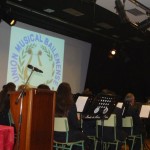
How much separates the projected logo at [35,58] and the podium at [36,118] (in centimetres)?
407

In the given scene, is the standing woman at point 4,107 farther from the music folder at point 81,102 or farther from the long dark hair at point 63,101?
the music folder at point 81,102

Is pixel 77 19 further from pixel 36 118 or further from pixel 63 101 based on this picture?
pixel 36 118

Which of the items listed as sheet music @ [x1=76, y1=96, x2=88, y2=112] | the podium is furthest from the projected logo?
the podium

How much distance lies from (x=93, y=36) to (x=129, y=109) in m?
4.74

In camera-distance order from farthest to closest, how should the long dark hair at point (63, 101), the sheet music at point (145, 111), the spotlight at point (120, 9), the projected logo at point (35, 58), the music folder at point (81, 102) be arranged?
the projected logo at point (35, 58) → the sheet music at point (145, 111) → the spotlight at point (120, 9) → the music folder at point (81, 102) → the long dark hair at point (63, 101)

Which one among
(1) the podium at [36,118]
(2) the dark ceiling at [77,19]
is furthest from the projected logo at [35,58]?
(1) the podium at [36,118]

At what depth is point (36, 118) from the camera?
3.65 m

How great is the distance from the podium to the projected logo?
4.07 m

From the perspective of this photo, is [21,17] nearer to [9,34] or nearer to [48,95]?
[9,34]

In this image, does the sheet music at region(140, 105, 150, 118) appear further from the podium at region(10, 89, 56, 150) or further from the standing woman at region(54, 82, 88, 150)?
the podium at region(10, 89, 56, 150)

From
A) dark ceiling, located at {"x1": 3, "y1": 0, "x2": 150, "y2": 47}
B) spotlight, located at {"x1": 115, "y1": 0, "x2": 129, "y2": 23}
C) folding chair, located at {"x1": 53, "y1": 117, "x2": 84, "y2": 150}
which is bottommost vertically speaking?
folding chair, located at {"x1": 53, "y1": 117, "x2": 84, "y2": 150}

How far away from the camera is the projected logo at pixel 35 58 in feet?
26.1

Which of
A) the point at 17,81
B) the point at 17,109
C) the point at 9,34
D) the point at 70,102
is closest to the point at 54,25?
the point at 9,34

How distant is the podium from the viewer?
355 centimetres
